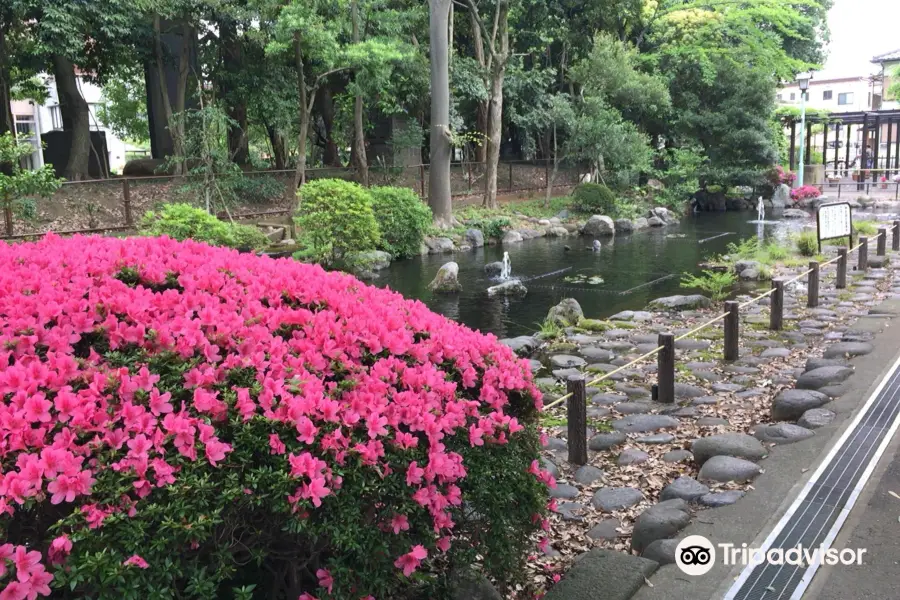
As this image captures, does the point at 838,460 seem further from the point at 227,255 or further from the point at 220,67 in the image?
the point at 220,67

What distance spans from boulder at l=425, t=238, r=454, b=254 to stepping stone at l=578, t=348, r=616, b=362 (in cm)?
1041

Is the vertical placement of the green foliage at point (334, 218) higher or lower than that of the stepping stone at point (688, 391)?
higher

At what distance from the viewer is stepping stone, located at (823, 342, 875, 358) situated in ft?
23.3

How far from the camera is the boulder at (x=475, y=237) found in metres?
19.9

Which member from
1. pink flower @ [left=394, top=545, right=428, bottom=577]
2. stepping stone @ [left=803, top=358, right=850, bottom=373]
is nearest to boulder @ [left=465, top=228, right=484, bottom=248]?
stepping stone @ [left=803, top=358, right=850, bottom=373]

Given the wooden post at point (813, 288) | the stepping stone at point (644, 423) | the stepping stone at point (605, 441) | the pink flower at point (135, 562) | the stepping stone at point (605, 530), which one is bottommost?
the stepping stone at point (605, 530)

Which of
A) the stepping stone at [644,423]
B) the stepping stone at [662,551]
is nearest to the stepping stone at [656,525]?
the stepping stone at [662,551]

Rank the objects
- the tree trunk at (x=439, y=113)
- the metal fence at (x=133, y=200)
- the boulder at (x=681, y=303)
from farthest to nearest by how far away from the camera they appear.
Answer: the tree trunk at (x=439, y=113), the metal fence at (x=133, y=200), the boulder at (x=681, y=303)

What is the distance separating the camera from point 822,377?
20.5 feet

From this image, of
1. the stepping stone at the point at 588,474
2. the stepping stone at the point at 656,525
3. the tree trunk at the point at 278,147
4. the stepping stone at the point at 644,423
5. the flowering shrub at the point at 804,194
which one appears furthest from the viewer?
the flowering shrub at the point at 804,194

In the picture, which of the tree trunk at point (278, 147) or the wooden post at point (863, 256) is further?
the tree trunk at point (278, 147)

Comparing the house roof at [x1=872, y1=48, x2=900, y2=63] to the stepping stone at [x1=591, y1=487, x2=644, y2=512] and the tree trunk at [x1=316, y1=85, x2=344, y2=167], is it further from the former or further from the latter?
the stepping stone at [x1=591, y1=487, x2=644, y2=512]

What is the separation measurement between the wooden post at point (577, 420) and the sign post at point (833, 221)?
964 cm

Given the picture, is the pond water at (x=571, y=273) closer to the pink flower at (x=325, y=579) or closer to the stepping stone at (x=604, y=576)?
the stepping stone at (x=604, y=576)
